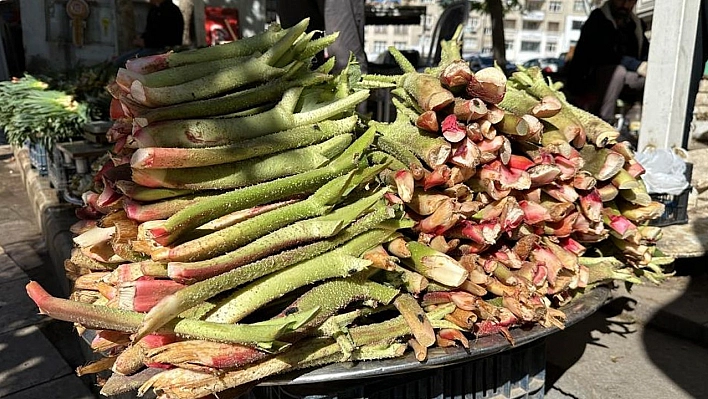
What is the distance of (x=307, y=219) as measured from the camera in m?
1.70

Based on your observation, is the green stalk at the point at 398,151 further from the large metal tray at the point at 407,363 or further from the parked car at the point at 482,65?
the parked car at the point at 482,65

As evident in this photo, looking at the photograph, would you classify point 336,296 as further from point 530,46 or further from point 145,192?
point 530,46

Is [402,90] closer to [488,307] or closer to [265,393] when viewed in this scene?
[488,307]

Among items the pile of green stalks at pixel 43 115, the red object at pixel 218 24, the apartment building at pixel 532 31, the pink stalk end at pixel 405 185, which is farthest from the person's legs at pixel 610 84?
the apartment building at pixel 532 31

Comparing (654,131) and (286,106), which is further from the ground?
(286,106)

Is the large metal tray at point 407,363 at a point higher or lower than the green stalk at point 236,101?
lower

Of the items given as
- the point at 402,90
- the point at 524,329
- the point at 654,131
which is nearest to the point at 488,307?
the point at 524,329

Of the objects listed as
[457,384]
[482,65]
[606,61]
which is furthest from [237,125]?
[482,65]

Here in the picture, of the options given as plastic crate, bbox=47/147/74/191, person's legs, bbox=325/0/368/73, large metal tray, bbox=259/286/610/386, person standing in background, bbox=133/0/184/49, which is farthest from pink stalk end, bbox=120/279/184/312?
person standing in background, bbox=133/0/184/49

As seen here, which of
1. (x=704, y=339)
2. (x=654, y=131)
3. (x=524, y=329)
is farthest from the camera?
(x=654, y=131)

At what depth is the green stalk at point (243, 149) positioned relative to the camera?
4.93ft

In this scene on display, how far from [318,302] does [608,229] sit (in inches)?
51.0

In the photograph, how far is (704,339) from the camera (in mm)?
3221

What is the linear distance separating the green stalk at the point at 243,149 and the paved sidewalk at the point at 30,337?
215cm
